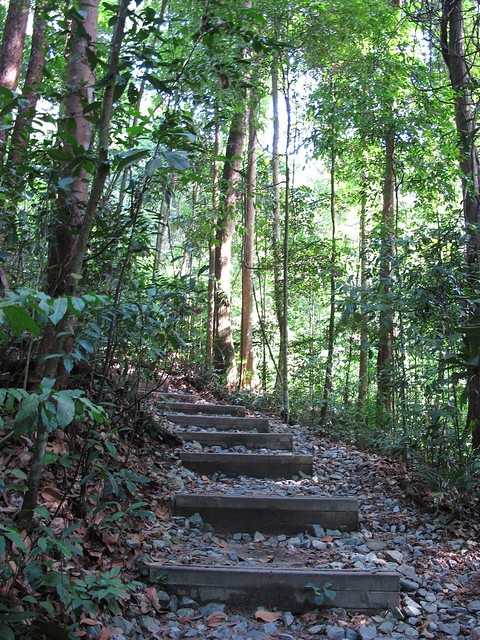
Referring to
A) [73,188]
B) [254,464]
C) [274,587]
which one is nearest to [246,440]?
[254,464]

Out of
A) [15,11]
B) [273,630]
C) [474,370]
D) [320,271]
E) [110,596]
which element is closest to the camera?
[110,596]

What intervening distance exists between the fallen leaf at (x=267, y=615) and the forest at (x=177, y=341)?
1 centimetres

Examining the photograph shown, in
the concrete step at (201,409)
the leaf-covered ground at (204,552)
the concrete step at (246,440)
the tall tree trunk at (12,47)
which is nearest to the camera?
the leaf-covered ground at (204,552)

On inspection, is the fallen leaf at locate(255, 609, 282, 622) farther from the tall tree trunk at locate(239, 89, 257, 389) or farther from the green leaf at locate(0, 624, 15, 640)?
the tall tree trunk at locate(239, 89, 257, 389)

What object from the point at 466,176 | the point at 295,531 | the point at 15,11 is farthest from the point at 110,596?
the point at 15,11

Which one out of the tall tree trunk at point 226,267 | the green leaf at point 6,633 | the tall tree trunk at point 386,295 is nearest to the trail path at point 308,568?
the green leaf at point 6,633

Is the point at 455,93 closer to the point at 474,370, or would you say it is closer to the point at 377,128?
the point at 377,128

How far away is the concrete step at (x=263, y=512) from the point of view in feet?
12.5

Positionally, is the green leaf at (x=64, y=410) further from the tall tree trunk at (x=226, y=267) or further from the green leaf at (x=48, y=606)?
the tall tree trunk at (x=226, y=267)

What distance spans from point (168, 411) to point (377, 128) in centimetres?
480

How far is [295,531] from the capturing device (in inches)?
151

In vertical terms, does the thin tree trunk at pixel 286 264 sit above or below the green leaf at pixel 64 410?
above

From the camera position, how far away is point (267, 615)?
9.32ft

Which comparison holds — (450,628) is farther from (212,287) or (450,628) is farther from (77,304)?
(212,287)
